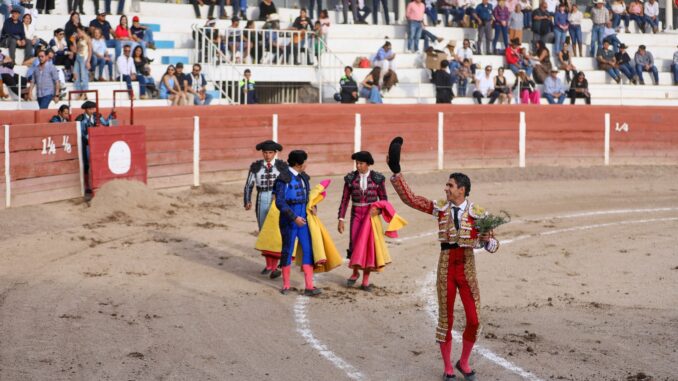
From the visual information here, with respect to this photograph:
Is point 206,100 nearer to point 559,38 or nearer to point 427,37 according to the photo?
point 427,37

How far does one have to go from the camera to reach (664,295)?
11.4 metres

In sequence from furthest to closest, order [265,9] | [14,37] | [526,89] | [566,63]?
[566,63] < [526,89] < [265,9] < [14,37]

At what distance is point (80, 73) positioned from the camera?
20.2 meters

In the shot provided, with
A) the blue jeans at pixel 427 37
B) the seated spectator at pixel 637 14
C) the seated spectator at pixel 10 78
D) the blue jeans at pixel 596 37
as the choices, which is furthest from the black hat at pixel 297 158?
the seated spectator at pixel 637 14

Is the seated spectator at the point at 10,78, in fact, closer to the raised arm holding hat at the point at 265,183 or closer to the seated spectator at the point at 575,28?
the raised arm holding hat at the point at 265,183

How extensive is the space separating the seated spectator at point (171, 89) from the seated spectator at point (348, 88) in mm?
3472

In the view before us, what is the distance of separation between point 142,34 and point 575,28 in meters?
11.2

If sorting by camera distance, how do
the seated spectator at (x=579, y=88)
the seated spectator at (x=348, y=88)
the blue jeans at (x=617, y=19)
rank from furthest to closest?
1. the blue jeans at (x=617, y=19)
2. the seated spectator at (x=579, y=88)
3. the seated spectator at (x=348, y=88)

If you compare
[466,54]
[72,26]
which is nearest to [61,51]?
[72,26]

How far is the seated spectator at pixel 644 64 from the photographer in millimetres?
28125

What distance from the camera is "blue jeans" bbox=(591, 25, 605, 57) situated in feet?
94.3

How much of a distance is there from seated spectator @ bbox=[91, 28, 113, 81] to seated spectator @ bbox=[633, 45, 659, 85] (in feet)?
43.2

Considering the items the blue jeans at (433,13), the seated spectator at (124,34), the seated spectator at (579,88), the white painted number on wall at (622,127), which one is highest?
the blue jeans at (433,13)

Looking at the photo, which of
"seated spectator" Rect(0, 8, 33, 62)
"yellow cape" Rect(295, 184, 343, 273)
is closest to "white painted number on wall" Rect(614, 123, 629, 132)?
"seated spectator" Rect(0, 8, 33, 62)
